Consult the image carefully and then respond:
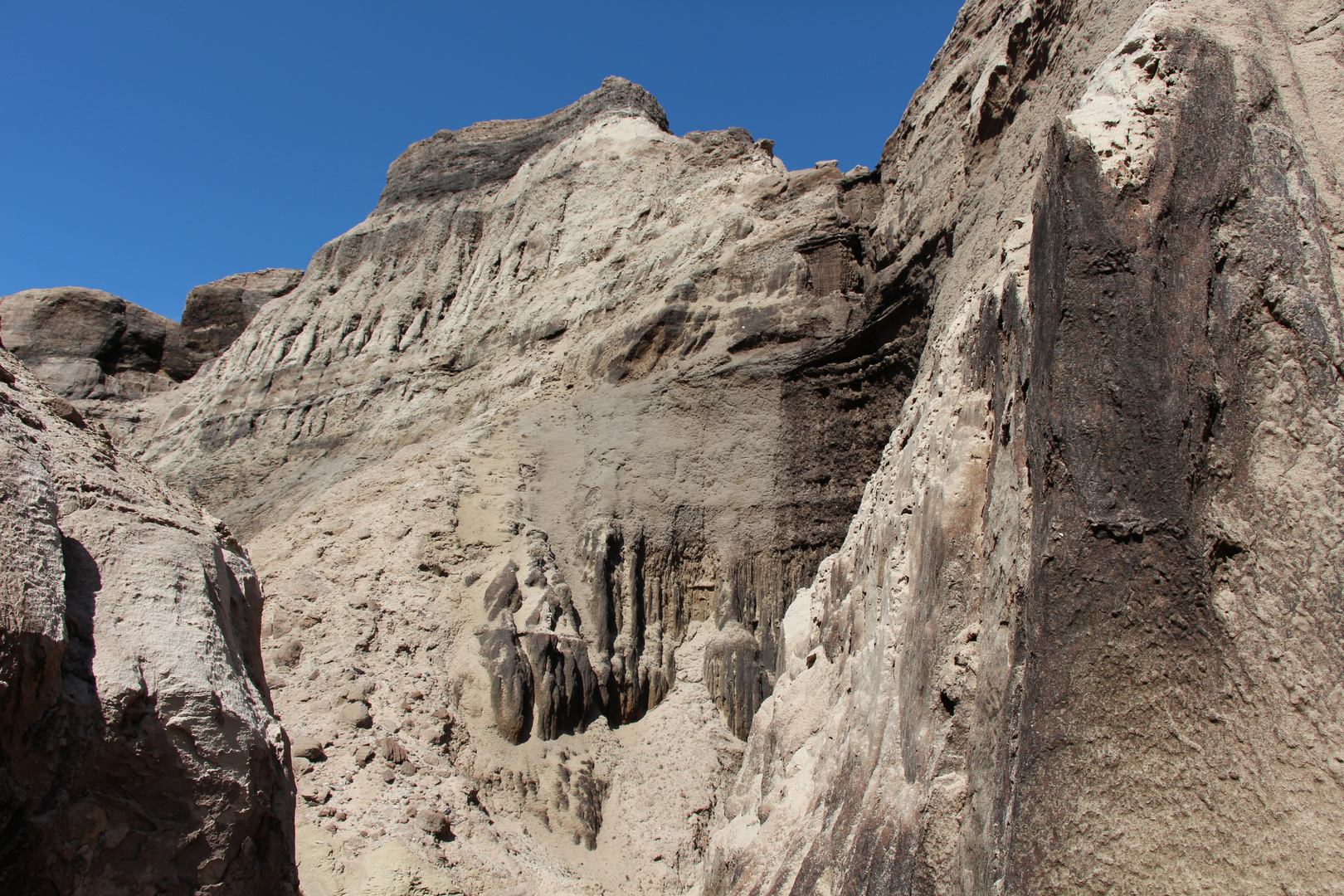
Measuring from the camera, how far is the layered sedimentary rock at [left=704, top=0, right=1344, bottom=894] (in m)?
2.80

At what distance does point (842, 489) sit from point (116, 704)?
7.40 metres

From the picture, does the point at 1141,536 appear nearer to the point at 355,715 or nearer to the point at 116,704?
the point at 116,704

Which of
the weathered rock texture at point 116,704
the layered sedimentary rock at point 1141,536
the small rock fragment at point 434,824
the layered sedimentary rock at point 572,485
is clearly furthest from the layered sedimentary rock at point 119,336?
the layered sedimentary rock at point 1141,536

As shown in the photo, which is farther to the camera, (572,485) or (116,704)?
(572,485)

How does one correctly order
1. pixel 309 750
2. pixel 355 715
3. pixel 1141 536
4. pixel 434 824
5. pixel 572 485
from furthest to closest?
pixel 572 485 → pixel 355 715 → pixel 309 750 → pixel 434 824 → pixel 1141 536

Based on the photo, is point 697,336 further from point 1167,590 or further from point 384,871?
point 1167,590

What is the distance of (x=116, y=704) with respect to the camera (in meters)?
3.10

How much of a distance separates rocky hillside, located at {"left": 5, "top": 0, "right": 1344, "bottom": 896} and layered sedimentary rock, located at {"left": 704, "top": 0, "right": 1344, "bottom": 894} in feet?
0.05

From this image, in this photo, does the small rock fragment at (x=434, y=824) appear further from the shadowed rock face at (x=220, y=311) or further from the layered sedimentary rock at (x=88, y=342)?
the shadowed rock face at (x=220, y=311)

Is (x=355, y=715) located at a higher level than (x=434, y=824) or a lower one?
higher

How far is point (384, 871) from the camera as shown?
6.12 m

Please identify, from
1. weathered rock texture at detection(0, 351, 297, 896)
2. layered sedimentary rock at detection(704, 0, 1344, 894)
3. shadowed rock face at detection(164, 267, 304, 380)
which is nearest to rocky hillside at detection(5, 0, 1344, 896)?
layered sedimentary rock at detection(704, 0, 1344, 894)

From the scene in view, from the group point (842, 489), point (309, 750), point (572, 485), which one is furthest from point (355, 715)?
point (842, 489)

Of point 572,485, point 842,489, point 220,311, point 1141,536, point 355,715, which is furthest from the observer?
point 220,311
